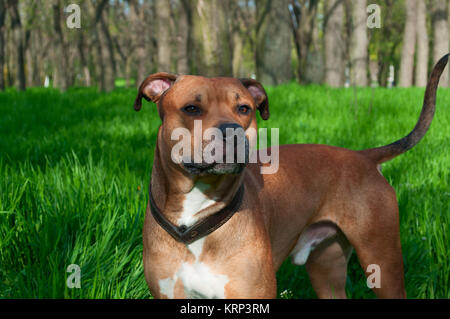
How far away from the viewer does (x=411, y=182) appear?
14.5 feet

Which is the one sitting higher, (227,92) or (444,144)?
(227,92)

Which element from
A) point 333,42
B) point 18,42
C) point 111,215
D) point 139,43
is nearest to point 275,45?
point 333,42

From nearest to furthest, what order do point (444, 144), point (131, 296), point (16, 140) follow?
point (131, 296), point (444, 144), point (16, 140)

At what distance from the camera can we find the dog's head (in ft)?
7.16

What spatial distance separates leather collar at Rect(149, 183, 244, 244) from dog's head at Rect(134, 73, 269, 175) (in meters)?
0.24

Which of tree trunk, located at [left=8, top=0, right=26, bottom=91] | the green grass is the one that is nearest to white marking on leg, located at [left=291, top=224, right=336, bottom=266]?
the green grass

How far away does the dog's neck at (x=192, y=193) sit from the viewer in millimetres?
2418

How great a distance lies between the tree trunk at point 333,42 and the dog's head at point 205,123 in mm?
13150

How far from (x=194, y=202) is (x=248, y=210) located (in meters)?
0.29

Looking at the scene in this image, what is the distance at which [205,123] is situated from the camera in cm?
226

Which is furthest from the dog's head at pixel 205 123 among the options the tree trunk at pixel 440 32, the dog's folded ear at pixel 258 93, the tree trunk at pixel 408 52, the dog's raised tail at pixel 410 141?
the tree trunk at pixel 408 52

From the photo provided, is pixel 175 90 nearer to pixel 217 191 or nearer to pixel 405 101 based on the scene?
pixel 217 191
